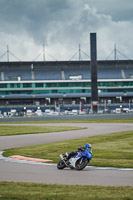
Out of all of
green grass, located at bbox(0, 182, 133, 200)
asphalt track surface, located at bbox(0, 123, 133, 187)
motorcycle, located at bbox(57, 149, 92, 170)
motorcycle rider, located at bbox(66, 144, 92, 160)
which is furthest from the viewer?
motorcycle rider, located at bbox(66, 144, 92, 160)

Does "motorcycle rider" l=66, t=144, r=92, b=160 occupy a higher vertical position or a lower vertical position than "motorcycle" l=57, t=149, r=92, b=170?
higher

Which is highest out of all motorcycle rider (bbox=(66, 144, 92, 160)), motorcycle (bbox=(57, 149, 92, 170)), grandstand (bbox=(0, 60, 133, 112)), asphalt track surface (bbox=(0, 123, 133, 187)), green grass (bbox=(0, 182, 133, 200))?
grandstand (bbox=(0, 60, 133, 112))

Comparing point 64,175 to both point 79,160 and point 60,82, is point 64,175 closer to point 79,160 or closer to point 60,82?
point 79,160

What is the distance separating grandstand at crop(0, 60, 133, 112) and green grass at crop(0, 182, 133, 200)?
114642 mm

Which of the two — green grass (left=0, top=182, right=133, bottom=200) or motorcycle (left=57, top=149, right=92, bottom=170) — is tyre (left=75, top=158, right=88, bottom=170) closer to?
motorcycle (left=57, top=149, right=92, bottom=170)

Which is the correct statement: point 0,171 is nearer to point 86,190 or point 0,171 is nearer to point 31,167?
point 31,167

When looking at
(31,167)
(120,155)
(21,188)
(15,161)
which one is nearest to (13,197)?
(21,188)

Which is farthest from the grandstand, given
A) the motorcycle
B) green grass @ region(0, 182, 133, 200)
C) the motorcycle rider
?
green grass @ region(0, 182, 133, 200)

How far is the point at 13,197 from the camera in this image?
36.9 ft

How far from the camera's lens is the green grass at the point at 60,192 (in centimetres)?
1121

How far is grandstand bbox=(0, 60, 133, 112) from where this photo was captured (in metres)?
128

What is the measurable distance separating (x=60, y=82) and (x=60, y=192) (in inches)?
4611

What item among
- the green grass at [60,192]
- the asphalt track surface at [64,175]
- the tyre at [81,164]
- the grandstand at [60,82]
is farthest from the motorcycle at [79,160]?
the grandstand at [60,82]

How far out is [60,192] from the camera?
11930 mm
